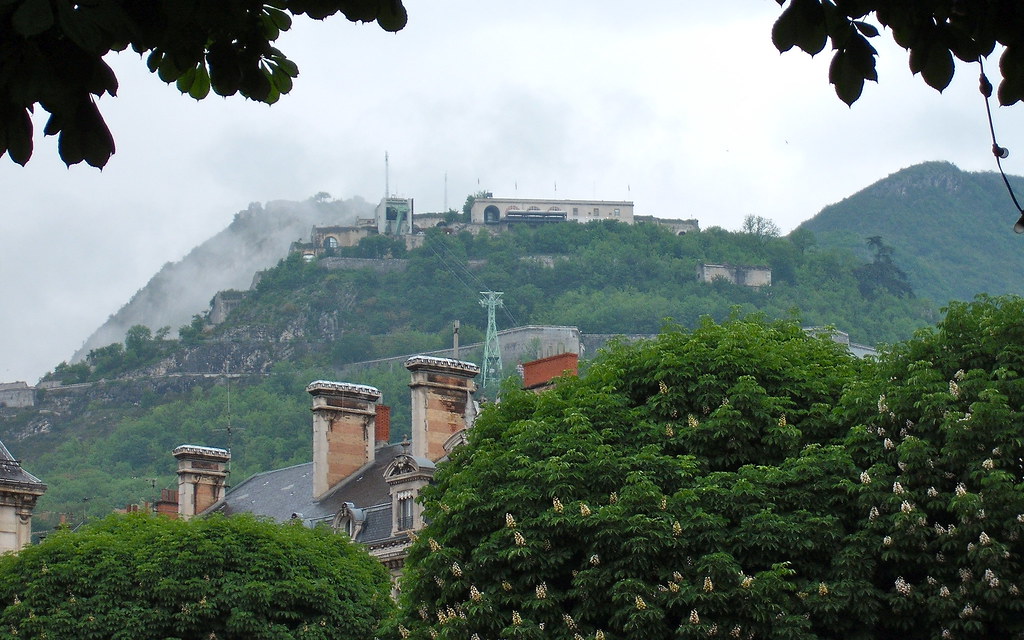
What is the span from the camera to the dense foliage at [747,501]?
2492cm

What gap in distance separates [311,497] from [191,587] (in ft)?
59.2

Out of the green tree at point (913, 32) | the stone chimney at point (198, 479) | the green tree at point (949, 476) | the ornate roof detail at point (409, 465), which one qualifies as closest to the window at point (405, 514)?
the ornate roof detail at point (409, 465)

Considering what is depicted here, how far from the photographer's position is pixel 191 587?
131 ft

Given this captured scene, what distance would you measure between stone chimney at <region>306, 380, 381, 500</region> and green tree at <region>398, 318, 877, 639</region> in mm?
25196

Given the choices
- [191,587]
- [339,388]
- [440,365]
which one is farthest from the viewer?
[339,388]

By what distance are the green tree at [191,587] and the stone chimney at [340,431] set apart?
1439cm

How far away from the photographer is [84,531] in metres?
43.3

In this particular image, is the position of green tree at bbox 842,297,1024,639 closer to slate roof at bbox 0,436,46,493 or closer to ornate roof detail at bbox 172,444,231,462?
slate roof at bbox 0,436,46,493

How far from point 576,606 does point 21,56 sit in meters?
20.1

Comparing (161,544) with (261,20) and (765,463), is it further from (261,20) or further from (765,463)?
(261,20)

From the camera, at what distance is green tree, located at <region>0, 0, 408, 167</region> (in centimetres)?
744

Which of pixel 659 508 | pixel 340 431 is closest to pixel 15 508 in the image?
pixel 340 431

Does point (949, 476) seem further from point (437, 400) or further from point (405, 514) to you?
point (437, 400)

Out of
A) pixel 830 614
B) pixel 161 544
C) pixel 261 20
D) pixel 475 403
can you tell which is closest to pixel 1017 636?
pixel 830 614
